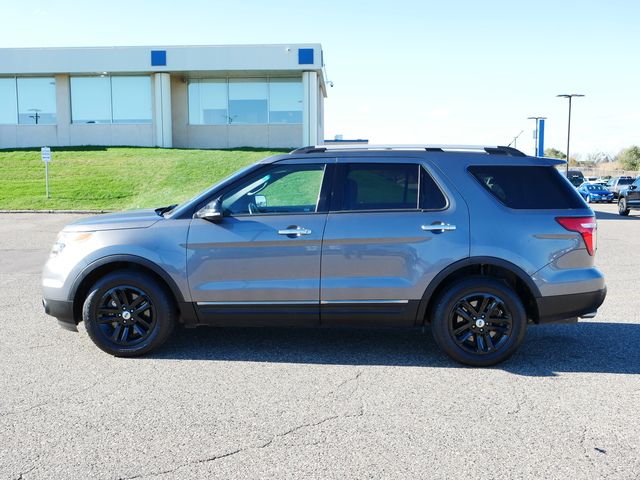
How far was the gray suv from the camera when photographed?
5.01 meters

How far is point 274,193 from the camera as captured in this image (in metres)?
5.48

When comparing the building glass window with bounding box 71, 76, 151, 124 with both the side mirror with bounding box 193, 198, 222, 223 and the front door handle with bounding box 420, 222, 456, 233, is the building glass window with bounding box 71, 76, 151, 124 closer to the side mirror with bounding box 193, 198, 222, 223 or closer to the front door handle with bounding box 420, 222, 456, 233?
the side mirror with bounding box 193, 198, 222, 223

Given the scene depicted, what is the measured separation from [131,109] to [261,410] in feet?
117

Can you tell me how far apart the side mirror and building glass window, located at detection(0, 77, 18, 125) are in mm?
37085

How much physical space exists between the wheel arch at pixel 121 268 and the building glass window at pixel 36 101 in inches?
1396

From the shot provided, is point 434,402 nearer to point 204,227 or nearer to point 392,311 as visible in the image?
point 392,311

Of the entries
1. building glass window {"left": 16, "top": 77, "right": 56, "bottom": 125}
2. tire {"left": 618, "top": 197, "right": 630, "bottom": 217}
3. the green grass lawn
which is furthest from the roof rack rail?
building glass window {"left": 16, "top": 77, "right": 56, "bottom": 125}

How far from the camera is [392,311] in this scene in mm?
5066

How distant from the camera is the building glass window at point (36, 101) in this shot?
36.8m

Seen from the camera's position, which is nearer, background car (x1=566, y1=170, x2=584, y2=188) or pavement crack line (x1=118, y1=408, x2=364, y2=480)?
pavement crack line (x1=118, y1=408, x2=364, y2=480)

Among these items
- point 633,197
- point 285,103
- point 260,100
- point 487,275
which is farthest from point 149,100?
point 487,275

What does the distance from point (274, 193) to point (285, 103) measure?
3182 cm

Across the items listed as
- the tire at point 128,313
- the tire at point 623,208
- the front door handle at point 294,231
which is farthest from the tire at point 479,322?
the tire at point 623,208

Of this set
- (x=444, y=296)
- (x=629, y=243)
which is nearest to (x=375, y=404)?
(x=444, y=296)
